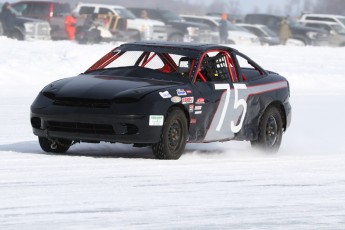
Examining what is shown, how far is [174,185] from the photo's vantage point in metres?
9.16

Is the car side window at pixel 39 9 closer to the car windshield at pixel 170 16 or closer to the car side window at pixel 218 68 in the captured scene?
the car windshield at pixel 170 16

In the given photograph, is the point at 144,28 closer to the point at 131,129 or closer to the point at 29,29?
the point at 29,29

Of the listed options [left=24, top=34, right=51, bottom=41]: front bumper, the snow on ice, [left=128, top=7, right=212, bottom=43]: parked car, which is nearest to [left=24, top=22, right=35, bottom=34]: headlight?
[left=24, top=34, right=51, bottom=41]: front bumper

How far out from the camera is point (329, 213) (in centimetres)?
800

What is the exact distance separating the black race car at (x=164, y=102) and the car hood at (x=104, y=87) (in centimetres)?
1

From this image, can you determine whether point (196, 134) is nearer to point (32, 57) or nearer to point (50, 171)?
point (50, 171)

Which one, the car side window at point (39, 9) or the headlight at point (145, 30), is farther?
the headlight at point (145, 30)

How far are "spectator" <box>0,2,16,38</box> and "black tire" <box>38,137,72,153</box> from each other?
92.3 ft

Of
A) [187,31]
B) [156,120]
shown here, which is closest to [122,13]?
[187,31]

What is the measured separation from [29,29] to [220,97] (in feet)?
95.5

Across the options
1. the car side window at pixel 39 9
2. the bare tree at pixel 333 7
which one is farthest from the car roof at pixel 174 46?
the bare tree at pixel 333 7

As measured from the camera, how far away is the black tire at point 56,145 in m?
11.5

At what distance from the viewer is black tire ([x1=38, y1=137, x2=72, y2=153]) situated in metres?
11.5

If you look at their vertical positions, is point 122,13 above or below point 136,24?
above
